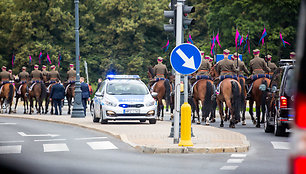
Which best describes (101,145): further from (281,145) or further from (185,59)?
(281,145)

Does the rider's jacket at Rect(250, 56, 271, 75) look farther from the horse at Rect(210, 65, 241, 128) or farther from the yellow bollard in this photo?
the yellow bollard

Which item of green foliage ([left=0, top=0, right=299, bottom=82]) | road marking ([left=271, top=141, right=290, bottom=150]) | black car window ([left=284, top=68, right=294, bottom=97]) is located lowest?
road marking ([left=271, top=141, right=290, bottom=150])

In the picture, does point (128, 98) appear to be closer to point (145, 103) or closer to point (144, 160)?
point (145, 103)

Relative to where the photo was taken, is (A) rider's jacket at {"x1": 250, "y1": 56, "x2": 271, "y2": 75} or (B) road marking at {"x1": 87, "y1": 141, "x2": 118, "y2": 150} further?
(A) rider's jacket at {"x1": 250, "y1": 56, "x2": 271, "y2": 75}

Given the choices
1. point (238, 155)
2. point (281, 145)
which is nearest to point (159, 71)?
point (281, 145)

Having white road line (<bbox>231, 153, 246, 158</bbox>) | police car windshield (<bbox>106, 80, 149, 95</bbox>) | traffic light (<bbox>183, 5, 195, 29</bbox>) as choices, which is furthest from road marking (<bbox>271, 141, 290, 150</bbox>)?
police car windshield (<bbox>106, 80, 149, 95</bbox>)

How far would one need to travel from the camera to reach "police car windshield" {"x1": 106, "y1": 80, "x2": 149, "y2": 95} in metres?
24.7

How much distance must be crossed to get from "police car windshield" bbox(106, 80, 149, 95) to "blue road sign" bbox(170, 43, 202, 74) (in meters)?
10.4

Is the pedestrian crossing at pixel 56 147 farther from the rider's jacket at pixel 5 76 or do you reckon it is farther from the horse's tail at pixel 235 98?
the rider's jacket at pixel 5 76

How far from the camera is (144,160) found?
12172 millimetres

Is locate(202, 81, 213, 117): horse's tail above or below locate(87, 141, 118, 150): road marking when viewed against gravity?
above

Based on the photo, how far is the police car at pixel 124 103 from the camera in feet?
76.6

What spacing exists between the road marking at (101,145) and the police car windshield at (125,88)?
8.34 metres

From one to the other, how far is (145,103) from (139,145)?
9147 millimetres
